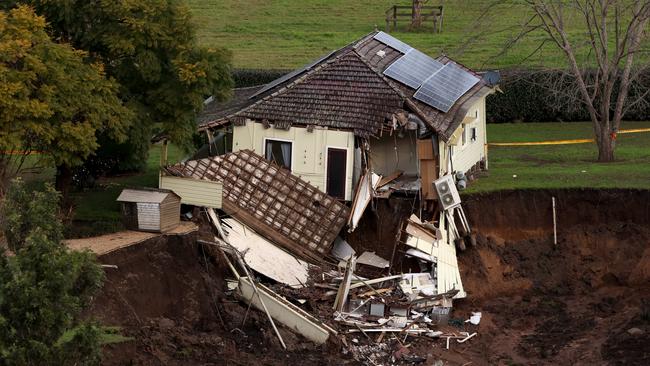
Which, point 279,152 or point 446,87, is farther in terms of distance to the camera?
point 446,87

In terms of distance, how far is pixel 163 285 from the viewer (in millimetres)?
29250

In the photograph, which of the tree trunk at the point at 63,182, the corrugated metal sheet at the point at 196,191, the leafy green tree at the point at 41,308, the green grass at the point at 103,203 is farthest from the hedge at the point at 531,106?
the leafy green tree at the point at 41,308

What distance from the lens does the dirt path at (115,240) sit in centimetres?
2838

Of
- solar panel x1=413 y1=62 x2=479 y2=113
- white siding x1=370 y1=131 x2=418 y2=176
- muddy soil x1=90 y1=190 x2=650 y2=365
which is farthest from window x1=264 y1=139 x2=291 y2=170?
solar panel x1=413 y1=62 x2=479 y2=113

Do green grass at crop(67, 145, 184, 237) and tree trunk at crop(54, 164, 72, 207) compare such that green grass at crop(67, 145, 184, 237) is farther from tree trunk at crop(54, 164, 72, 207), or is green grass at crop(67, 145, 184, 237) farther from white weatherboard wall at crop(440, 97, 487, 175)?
white weatherboard wall at crop(440, 97, 487, 175)

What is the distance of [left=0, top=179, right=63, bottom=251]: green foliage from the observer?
20469 millimetres

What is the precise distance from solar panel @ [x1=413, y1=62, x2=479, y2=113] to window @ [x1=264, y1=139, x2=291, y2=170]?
416cm

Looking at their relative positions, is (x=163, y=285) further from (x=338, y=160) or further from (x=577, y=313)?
(x=577, y=313)

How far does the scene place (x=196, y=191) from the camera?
32125 millimetres

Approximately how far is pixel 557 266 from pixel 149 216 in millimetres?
11884

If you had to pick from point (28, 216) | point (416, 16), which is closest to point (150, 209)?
point (28, 216)

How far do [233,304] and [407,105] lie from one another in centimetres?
886

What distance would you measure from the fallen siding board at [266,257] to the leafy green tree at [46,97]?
418cm

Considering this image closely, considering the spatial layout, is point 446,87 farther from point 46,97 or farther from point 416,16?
point 416,16
